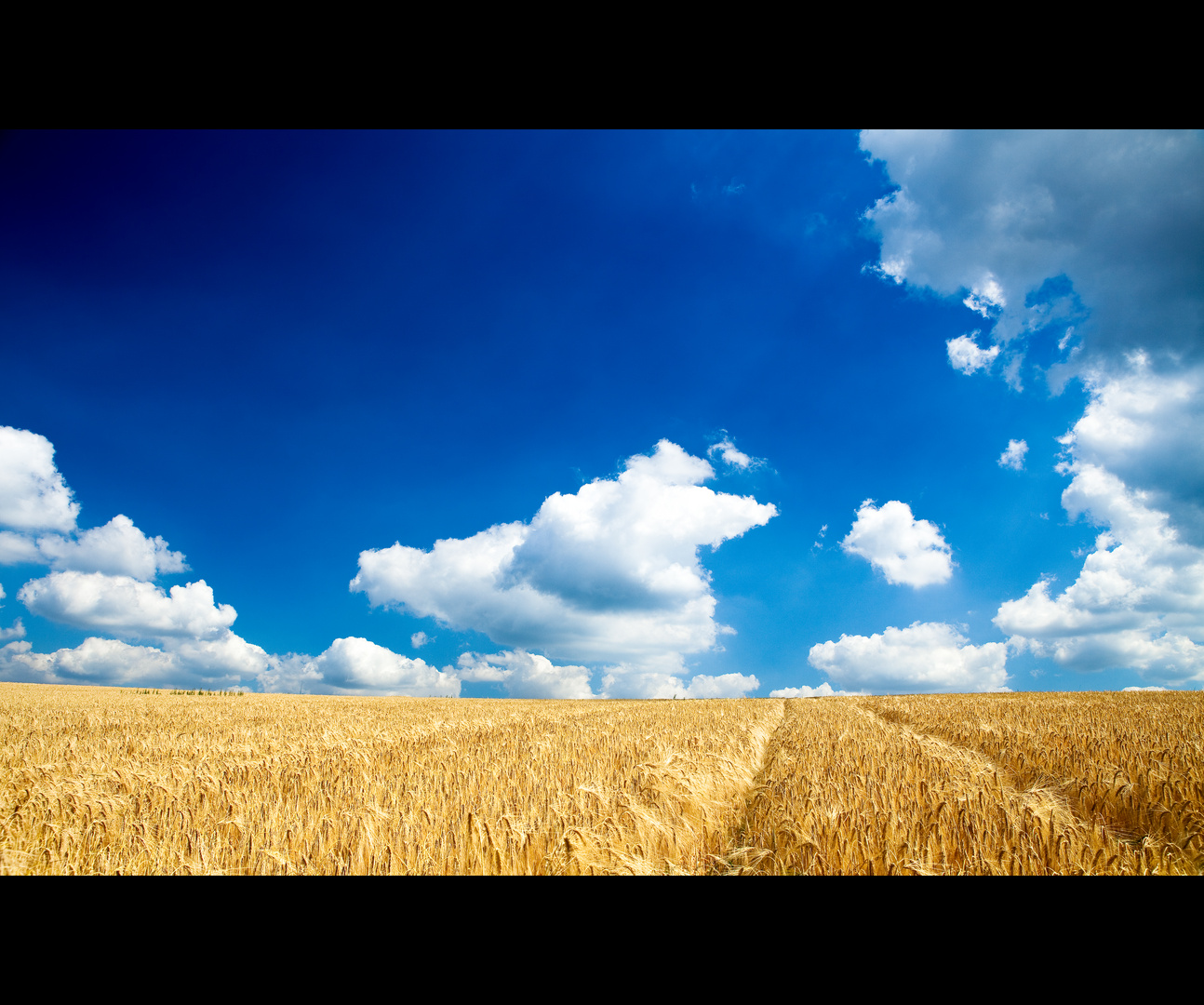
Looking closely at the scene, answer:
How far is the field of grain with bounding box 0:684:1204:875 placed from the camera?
393 cm

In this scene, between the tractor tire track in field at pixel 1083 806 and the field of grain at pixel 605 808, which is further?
the tractor tire track in field at pixel 1083 806

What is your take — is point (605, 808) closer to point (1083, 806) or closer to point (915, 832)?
point (915, 832)

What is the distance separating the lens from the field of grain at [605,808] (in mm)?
3934

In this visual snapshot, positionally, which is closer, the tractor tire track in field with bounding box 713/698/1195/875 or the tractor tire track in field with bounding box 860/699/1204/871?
the tractor tire track in field with bounding box 713/698/1195/875

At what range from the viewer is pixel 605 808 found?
15.6 ft

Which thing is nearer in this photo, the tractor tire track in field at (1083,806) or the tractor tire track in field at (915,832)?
the tractor tire track in field at (915,832)

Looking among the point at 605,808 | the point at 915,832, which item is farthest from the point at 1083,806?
the point at 605,808

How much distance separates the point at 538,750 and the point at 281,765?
11.2 ft
